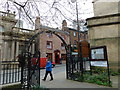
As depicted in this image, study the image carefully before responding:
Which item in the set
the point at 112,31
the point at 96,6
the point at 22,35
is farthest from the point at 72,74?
the point at 22,35

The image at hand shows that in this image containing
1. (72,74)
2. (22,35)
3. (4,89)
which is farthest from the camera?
(22,35)

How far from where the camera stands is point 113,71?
10.5m

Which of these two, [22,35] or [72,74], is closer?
[72,74]

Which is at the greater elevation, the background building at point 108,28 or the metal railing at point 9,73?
the background building at point 108,28

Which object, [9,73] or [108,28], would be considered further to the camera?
[108,28]

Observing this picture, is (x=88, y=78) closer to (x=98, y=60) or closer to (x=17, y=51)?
(x=98, y=60)

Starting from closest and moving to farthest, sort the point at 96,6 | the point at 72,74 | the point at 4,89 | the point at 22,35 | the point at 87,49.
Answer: the point at 4,89
the point at 72,74
the point at 87,49
the point at 96,6
the point at 22,35

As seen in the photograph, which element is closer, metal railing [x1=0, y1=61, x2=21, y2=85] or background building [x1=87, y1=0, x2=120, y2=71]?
metal railing [x1=0, y1=61, x2=21, y2=85]

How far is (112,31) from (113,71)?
3447 millimetres

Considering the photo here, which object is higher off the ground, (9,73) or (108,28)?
(108,28)

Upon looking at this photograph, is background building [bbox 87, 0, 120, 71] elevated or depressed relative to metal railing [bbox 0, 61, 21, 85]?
elevated

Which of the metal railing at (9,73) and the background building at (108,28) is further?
the background building at (108,28)

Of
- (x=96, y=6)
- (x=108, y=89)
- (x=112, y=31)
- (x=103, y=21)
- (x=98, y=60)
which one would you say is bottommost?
(x=108, y=89)

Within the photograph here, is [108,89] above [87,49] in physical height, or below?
below
